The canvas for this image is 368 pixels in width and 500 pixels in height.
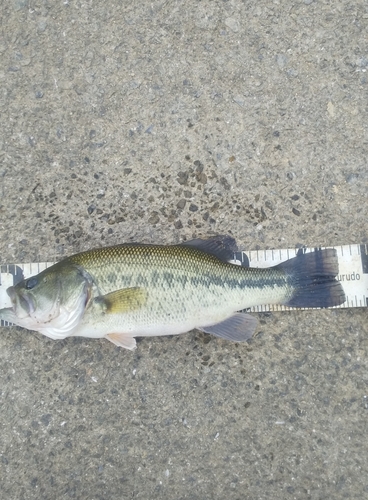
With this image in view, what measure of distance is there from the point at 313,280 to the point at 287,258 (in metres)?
0.29

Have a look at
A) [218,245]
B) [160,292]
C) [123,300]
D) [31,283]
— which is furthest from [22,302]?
[218,245]

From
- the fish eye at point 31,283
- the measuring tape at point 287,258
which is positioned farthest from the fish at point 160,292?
the measuring tape at point 287,258

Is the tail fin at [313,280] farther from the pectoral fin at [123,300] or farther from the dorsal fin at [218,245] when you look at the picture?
the pectoral fin at [123,300]

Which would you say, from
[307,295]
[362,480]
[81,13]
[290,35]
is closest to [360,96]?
[290,35]

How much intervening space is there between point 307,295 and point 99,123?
5.74 feet

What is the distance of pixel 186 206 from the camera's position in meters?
3.04

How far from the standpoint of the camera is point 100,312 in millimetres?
2557

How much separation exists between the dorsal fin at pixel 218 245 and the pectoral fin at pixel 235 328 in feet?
1.17

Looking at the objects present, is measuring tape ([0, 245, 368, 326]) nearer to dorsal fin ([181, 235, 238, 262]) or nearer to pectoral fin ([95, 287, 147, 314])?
dorsal fin ([181, 235, 238, 262])

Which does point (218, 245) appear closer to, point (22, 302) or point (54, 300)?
point (54, 300)

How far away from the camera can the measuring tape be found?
289 cm

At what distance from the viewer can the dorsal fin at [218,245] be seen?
276cm

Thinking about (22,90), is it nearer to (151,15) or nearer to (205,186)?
(151,15)

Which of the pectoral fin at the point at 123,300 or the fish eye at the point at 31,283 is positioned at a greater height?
the fish eye at the point at 31,283
